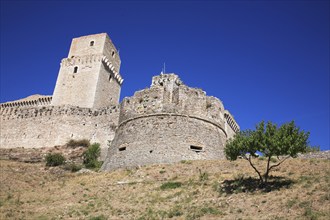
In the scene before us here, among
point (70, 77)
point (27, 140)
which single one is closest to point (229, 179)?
point (27, 140)

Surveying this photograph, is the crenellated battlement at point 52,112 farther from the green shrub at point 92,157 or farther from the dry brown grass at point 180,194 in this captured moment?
the dry brown grass at point 180,194

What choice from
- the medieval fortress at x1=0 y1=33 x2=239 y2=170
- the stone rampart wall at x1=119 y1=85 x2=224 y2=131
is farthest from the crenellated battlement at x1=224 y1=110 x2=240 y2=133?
the stone rampart wall at x1=119 y1=85 x2=224 y2=131

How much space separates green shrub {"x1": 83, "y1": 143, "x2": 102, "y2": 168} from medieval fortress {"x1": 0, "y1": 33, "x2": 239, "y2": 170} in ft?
2.48

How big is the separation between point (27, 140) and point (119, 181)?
63.4ft

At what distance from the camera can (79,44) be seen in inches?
1634

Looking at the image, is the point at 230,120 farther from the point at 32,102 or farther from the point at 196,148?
the point at 32,102

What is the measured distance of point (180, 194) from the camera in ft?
40.3

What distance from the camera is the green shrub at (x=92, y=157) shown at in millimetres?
23020

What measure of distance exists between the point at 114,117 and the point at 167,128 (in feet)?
39.0

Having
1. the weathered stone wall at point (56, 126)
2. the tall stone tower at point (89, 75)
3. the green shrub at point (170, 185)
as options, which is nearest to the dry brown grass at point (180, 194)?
the green shrub at point (170, 185)

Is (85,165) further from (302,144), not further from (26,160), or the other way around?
(302,144)

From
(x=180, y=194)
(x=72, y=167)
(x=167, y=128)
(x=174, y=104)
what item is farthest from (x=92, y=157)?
(x=180, y=194)

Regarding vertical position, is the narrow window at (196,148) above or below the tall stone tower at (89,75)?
below

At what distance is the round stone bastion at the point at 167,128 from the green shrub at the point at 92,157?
12.4 ft
